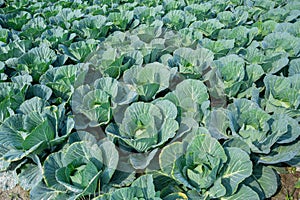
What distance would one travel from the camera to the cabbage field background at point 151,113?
2.26 m

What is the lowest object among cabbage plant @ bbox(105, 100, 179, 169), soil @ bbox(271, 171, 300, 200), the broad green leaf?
soil @ bbox(271, 171, 300, 200)

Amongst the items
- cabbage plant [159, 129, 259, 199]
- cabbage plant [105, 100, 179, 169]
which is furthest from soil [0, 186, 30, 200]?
cabbage plant [159, 129, 259, 199]

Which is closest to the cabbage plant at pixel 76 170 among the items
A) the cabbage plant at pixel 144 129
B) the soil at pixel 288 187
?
the cabbage plant at pixel 144 129

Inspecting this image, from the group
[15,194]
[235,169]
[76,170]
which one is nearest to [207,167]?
[235,169]

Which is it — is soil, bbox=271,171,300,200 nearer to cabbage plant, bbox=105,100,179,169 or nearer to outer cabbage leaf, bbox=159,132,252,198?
outer cabbage leaf, bbox=159,132,252,198

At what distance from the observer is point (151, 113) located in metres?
2.60

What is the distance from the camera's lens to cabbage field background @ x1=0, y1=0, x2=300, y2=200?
2.26 meters

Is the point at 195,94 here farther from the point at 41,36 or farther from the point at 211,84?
the point at 41,36

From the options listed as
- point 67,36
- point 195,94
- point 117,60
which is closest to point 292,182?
point 195,94

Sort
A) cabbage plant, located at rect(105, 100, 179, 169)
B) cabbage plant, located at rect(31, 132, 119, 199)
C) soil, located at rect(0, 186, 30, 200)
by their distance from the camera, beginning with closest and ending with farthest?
cabbage plant, located at rect(31, 132, 119, 199) < cabbage plant, located at rect(105, 100, 179, 169) < soil, located at rect(0, 186, 30, 200)

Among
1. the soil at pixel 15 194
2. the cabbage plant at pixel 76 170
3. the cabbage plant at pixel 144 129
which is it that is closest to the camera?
the cabbage plant at pixel 76 170

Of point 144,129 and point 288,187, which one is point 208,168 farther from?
point 288,187

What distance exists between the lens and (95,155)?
91.0 inches

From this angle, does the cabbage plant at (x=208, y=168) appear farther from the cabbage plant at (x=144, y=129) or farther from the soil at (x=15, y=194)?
the soil at (x=15, y=194)
